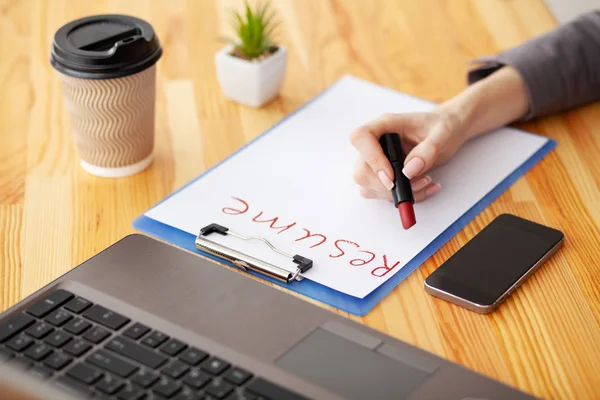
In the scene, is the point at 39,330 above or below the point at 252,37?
below

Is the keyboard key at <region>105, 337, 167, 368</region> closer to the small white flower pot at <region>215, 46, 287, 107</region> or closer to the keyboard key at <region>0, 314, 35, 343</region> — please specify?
the keyboard key at <region>0, 314, 35, 343</region>

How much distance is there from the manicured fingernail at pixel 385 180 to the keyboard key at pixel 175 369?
30 cm

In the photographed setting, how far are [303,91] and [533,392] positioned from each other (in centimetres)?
56

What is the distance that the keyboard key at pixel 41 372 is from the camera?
1.98ft

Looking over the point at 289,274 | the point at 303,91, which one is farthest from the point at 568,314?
the point at 303,91

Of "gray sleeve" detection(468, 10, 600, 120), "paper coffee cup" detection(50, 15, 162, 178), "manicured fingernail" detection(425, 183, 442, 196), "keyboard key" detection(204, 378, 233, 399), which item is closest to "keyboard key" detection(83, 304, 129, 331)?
"keyboard key" detection(204, 378, 233, 399)

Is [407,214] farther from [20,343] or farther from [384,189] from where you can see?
[20,343]

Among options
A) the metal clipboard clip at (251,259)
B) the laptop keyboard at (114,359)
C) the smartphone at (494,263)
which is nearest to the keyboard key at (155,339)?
the laptop keyboard at (114,359)

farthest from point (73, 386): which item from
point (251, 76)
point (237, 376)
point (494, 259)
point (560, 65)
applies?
point (560, 65)

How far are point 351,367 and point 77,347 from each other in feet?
0.69

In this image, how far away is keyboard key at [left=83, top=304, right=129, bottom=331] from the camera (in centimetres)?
66

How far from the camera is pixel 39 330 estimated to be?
0.64 metres

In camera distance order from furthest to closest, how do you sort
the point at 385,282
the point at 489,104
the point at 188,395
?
the point at 489,104, the point at 385,282, the point at 188,395

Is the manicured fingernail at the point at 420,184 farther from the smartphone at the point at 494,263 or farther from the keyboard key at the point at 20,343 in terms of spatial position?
the keyboard key at the point at 20,343
